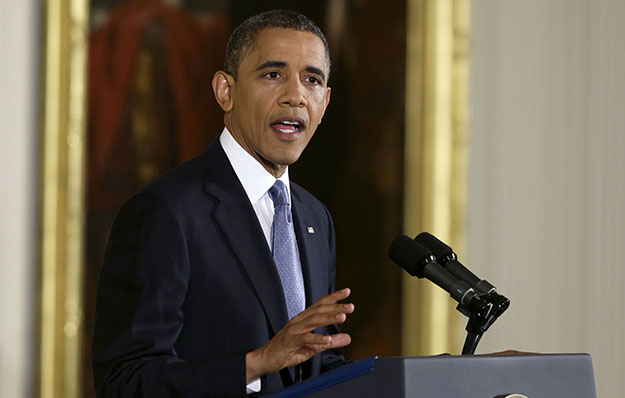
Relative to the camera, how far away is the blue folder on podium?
1458 millimetres

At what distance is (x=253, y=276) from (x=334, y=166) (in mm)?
2325

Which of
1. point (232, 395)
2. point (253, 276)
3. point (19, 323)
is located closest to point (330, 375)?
point (232, 395)

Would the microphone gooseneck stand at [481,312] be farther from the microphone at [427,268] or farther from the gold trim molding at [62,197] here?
the gold trim molding at [62,197]

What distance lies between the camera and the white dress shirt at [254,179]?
220 cm

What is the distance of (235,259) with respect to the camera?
203 centimetres

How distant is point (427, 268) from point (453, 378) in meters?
0.42

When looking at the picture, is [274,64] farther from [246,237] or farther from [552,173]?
[552,173]

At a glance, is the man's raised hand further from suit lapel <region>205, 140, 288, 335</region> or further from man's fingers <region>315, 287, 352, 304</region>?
suit lapel <region>205, 140, 288, 335</region>

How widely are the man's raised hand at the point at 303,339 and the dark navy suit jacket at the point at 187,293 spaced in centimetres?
7

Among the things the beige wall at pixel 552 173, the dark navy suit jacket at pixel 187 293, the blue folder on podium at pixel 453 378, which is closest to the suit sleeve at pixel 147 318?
the dark navy suit jacket at pixel 187 293

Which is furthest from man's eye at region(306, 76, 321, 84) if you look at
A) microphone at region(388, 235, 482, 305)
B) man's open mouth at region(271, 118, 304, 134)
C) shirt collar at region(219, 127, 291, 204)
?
microphone at region(388, 235, 482, 305)

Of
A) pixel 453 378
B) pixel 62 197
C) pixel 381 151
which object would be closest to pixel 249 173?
pixel 453 378

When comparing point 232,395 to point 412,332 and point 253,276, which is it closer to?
point 253,276

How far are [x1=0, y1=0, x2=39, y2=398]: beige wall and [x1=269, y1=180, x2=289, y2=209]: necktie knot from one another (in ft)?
6.36
